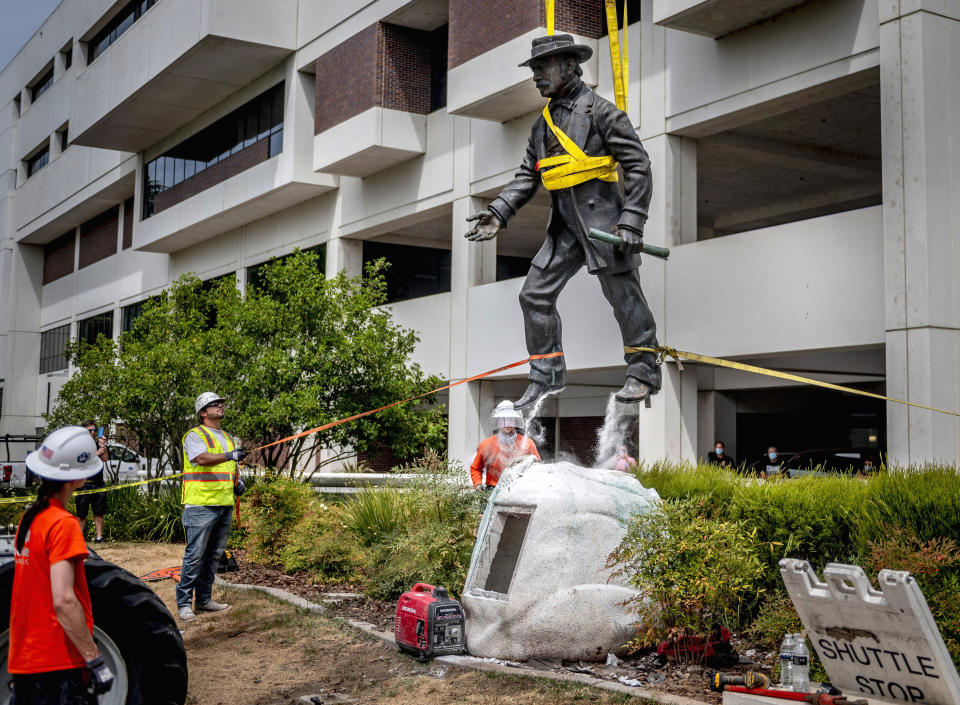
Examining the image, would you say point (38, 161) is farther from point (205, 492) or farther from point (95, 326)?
point (205, 492)

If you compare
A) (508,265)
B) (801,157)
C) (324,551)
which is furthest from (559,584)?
(508,265)

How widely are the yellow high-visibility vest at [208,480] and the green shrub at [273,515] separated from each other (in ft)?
10.6

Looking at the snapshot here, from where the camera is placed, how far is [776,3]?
1481 centimetres

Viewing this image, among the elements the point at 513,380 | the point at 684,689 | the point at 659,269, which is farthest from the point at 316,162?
the point at 684,689

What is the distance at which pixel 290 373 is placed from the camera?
16969 millimetres

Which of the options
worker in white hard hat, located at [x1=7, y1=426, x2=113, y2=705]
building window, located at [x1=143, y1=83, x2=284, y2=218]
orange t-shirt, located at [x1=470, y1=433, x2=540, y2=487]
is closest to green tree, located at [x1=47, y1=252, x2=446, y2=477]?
orange t-shirt, located at [x1=470, y1=433, x2=540, y2=487]

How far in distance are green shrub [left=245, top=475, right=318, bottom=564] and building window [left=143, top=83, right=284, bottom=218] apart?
15153mm

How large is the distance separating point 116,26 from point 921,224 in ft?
106

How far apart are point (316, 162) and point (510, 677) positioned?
1831cm

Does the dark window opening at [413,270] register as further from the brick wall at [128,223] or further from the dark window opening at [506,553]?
the dark window opening at [506,553]

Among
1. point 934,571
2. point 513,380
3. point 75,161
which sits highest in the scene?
point 75,161

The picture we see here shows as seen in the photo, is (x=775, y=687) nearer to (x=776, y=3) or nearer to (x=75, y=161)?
(x=776, y=3)

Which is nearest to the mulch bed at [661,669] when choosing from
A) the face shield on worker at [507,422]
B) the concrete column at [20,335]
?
the face shield on worker at [507,422]

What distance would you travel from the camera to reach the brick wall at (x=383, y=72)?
22.2 meters
